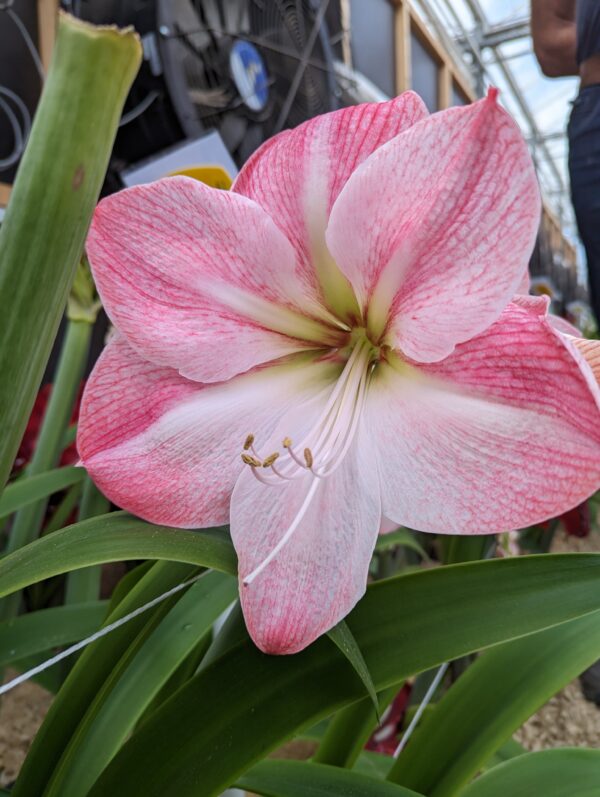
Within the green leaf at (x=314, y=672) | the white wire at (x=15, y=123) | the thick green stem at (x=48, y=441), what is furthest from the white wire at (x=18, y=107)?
the green leaf at (x=314, y=672)

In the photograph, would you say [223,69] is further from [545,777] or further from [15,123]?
[545,777]

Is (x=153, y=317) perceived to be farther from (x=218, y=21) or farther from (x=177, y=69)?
(x=218, y=21)

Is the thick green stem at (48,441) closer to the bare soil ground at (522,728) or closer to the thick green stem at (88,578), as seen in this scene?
the thick green stem at (88,578)

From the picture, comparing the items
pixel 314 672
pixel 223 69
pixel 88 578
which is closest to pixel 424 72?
pixel 223 69

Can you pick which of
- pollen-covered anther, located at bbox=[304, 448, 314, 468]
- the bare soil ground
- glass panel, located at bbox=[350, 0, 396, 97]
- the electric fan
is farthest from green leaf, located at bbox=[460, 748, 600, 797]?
glass panel, located at bbox=[350, 0, 396, 97]

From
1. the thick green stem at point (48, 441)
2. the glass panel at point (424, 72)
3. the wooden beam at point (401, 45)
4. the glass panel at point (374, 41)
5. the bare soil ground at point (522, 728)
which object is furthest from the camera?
the glass panel at point (424, 72)

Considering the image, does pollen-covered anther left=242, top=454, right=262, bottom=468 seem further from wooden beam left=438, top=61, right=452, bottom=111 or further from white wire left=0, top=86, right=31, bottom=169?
wooden beam left=438, top=61, right=452, bottom=111
